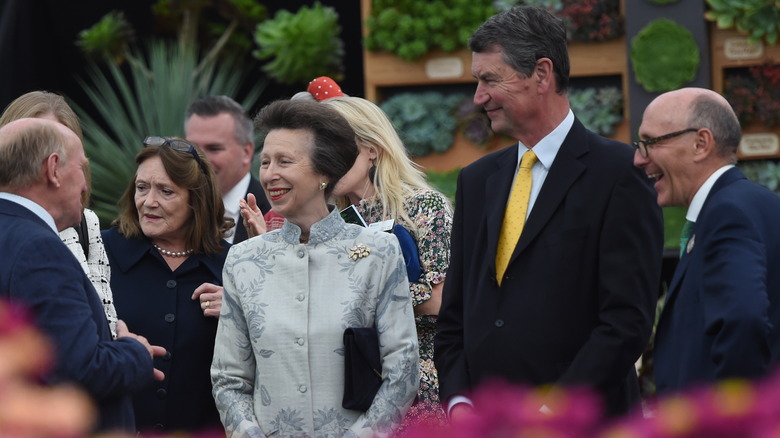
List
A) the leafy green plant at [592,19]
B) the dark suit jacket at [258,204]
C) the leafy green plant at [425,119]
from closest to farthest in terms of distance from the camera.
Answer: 1. the dark suit jacket at [258,204]
2. the leafy green plant at [592,19]
3. the leafy green plant at [425,119]

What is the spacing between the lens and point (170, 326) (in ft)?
10.6

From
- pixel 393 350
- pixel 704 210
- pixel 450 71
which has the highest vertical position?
pixel 704 210

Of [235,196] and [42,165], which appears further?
[235,196]

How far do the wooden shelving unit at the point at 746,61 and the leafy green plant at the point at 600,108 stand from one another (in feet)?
1.66

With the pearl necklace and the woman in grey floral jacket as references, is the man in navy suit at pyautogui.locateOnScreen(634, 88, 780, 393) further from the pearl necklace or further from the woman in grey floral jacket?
the pearl necklace

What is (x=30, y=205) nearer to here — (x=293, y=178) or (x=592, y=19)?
(x=293, y=178)

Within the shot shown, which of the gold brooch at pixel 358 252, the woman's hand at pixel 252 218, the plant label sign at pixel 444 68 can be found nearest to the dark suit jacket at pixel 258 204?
the woman's hand at pixel 252 218

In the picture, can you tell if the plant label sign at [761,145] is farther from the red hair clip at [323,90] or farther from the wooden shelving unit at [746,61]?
the red hair clip at [323,90]

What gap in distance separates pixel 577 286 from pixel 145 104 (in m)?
4.51

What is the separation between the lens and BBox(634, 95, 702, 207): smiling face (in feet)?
8.19

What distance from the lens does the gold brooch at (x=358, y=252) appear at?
113 inches

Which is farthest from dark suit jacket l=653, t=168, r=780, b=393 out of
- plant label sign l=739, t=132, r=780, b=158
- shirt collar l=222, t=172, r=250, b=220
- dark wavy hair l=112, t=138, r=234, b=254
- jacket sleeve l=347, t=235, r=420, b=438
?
plant label sign l=739, t=132, r=780, b=158

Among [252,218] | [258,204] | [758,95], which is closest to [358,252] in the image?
[252,218]

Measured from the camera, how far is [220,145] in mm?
4598
